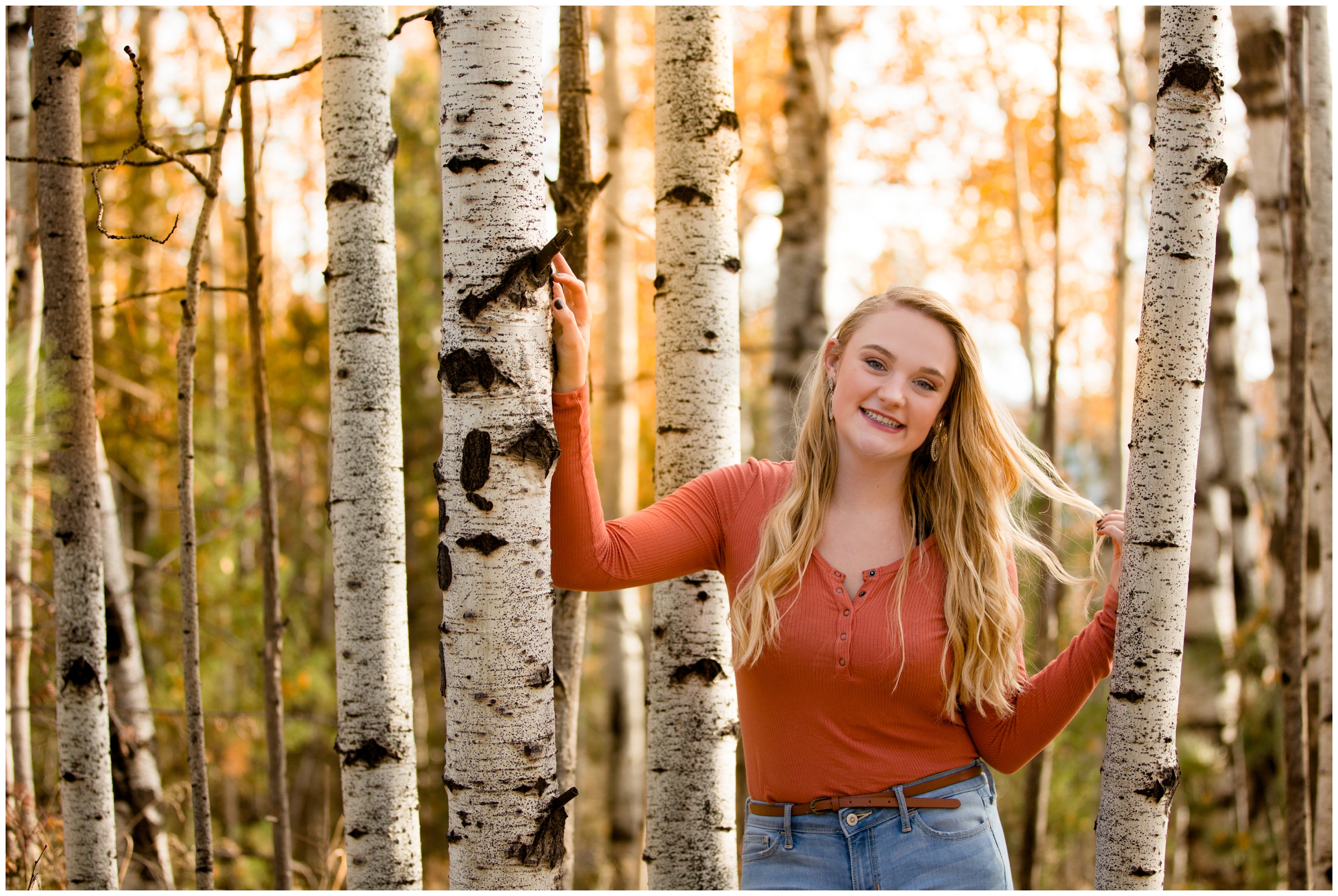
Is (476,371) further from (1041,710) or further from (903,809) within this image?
(1041,710)

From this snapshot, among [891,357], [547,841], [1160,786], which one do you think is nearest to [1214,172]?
[891,357]

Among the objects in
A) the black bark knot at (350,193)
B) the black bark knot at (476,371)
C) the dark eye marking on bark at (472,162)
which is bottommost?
the black bark knot at (476,371)

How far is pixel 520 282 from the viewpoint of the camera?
166 cm

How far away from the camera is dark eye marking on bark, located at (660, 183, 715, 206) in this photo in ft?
8.56

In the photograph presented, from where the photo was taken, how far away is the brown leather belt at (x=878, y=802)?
1.82m

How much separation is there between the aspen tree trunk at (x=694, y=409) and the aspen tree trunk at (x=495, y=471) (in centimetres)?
87

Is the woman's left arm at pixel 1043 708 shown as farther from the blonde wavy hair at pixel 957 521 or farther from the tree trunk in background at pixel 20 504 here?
the tree trunk in background at pixel 20 504

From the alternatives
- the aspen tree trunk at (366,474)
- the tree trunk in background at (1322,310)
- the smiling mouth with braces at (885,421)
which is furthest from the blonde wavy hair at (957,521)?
the tree trunk in background at (1322,310)

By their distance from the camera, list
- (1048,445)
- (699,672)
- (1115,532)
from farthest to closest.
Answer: (1048,445) < (699,672) < (1115,532)

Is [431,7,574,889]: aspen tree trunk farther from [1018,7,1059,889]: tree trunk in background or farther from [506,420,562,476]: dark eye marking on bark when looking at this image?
[1018,7,1059,889]: tree trunk in background

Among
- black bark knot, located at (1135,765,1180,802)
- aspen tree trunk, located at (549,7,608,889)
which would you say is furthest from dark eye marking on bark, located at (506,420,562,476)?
black bark knot, located at (1135,765,1180,802)

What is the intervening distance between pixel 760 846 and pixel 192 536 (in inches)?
65.1

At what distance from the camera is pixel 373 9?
2514 millimetres

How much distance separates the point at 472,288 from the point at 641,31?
9.23 meters
